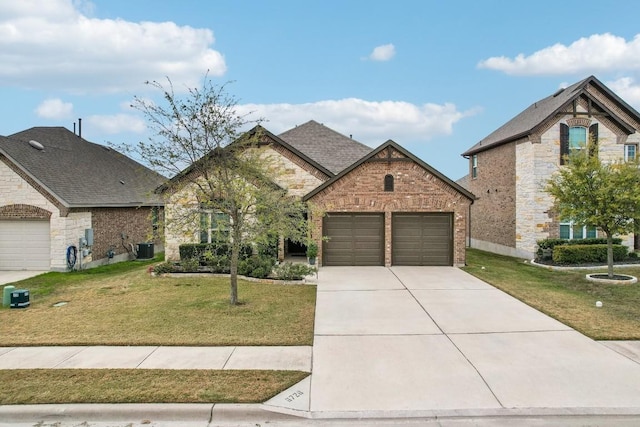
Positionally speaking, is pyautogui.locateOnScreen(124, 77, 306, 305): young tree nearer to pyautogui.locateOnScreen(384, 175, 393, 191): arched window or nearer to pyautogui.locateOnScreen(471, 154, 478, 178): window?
pyautogui.locateOnScreen(384, 175, 393, 191): arched window

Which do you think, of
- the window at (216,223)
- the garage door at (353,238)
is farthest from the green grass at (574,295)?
the window at (216,223)

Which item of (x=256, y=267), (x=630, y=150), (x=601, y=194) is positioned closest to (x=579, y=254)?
(x=601, y=194)

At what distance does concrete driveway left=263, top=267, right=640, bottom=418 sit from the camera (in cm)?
543

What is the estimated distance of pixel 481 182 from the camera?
25.0 meters

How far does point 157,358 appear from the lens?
6.94 m

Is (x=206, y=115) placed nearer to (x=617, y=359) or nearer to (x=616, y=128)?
(x=617, y=359)

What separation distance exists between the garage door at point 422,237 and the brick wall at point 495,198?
222 inches

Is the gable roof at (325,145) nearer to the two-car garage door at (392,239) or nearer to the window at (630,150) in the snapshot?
the two-car garage door at (392,239)

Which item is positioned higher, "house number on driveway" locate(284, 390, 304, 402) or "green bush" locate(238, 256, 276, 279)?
"green bush" locate(238, 256, 276, 279)

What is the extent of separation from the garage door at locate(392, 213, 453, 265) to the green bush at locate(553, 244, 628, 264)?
16.4 ft

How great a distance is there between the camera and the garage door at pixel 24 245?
17.0 meters

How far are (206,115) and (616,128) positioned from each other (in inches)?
760

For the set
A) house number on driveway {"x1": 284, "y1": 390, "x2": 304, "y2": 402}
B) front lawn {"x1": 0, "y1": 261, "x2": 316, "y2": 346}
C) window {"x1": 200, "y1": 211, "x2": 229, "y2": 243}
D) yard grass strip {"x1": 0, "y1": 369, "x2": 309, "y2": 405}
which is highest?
window {"x1": 200, "y1": 211, "x2": 229, "y2": 243}

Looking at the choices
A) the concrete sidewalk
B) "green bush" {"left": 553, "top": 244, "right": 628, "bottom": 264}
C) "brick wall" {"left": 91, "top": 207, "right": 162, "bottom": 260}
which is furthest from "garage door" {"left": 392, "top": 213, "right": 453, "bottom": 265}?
"brick wall" {"left": 91, "top": 207, "right": 162, "bottom": 260}
